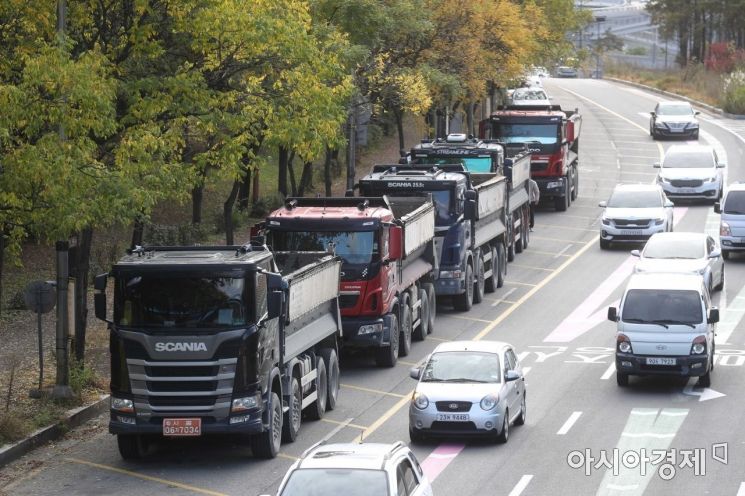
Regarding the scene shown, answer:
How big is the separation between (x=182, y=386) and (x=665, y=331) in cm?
932

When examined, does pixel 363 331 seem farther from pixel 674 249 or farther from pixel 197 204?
pixel 197 204

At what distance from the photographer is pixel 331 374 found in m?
24.1

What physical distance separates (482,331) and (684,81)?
229ft

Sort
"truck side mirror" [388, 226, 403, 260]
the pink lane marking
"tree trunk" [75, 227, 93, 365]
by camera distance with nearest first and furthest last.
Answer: the pink lane marking → "tree trunk" [75, 227, 93, 365] → "truck side mirror" [388, 226, 403, 260]

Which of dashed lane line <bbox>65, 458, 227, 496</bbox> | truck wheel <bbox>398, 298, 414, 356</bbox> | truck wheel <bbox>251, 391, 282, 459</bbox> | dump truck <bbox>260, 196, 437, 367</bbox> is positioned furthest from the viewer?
truck wheel <bbox>398, 298, 414, 356</bbox>

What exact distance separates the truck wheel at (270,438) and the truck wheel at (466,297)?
1313 cm

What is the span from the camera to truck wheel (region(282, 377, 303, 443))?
21.7 m

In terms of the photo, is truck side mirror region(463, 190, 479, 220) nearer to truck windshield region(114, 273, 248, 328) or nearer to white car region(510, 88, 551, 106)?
truck windshield region(114, 273, 248, 328)

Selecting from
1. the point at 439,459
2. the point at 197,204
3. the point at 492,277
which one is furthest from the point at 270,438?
the point at 197,204

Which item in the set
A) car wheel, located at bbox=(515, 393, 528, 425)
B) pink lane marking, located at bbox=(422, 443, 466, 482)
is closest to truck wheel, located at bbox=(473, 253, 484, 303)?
car wheel, located at bbox=(515, 393, 528, 425)

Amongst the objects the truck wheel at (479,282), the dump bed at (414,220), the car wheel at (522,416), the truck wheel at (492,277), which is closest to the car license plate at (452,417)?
the car wheel at (522,416)

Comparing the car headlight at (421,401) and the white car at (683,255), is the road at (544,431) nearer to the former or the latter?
the car headlight at (421,401)

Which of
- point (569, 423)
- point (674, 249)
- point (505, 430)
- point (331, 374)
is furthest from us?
point (674, 249)

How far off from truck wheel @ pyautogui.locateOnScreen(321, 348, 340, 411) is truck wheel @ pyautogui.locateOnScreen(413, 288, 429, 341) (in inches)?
244
